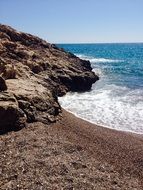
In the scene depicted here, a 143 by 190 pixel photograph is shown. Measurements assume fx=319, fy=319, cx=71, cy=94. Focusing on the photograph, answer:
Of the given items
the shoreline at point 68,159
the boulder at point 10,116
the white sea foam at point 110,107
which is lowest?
the white sea foam at point 110,107

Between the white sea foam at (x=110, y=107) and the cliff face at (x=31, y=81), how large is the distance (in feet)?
8.87

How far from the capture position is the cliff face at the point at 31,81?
73.1 ft

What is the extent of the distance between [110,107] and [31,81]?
29.9 ft

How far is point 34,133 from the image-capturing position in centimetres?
2073

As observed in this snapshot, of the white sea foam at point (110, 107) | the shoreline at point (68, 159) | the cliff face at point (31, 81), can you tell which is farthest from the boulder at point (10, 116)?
the white sea foam at point (110, 107)

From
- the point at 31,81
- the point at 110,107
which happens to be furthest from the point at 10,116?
the point at 110,107

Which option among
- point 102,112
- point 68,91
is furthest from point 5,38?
point 102,112

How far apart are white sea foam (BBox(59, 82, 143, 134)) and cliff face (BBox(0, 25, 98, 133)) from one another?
2.70m

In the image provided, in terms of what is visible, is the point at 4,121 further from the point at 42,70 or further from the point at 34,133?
the point at 42,70

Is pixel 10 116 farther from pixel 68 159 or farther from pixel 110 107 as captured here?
pixel 110 107

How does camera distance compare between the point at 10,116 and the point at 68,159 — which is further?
the point at 10,116

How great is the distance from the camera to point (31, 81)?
30594 millimetres

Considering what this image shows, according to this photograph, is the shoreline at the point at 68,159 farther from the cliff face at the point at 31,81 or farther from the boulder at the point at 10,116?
the cliff face at the point at 31,81

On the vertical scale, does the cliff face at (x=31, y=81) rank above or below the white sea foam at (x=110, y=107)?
above
